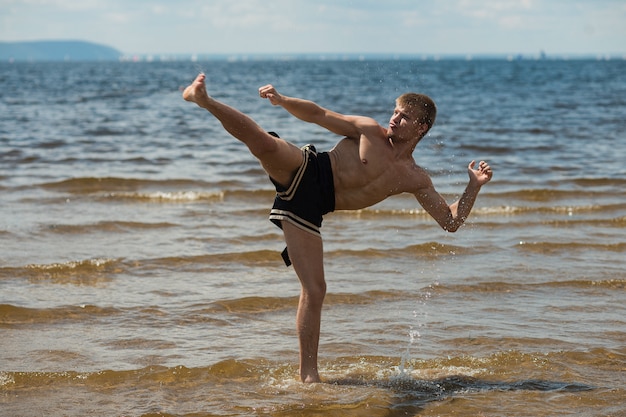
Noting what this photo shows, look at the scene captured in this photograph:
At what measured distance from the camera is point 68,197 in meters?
13.5

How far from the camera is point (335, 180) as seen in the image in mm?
5828

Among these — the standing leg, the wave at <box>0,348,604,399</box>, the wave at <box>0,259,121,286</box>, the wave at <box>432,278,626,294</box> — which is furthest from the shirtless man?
the wave at <box>0,259,121,286</box>

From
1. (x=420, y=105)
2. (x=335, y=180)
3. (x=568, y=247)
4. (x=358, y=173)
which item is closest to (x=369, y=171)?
(x=358, y=173)

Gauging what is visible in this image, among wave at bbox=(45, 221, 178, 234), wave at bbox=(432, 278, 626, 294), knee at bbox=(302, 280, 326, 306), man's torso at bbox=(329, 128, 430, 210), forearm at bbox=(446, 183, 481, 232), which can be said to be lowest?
wave at bbox=(45, 221, 178, 234)

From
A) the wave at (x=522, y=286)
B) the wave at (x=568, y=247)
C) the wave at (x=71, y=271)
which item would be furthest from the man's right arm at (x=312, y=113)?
the wave at (x=568, y=247)

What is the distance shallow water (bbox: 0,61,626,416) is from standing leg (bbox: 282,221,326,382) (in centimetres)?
21

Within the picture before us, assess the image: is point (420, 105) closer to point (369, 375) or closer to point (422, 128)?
point (422, 128)

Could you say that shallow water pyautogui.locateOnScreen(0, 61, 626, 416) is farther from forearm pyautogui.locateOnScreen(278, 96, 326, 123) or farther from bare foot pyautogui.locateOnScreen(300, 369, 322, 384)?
forearm pyautogui.locateOnScreen(278, 96, 326, 123)

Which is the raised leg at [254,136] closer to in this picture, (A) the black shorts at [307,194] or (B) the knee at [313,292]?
(A) the black shorts at [307,194]

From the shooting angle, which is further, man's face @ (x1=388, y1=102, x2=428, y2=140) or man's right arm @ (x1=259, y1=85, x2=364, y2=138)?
man's face @ (x1=388, y1=102, x2=428, y2=140)

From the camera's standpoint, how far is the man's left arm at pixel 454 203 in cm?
588

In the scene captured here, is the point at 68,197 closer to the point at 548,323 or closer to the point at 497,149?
the point at 548,323

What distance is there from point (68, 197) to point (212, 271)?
5030mm

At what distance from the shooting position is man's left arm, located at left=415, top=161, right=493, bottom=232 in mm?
5883
